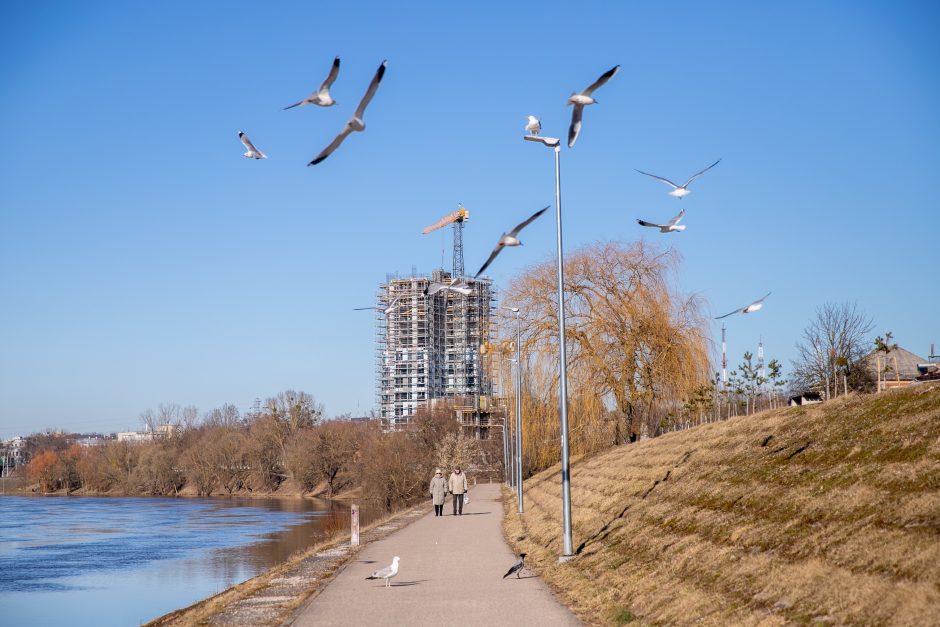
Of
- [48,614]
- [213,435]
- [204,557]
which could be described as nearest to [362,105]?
[48,614]

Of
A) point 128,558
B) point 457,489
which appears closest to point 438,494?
point 457,489

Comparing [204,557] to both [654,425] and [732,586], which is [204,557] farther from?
[732,586]

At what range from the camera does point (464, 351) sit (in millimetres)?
173625

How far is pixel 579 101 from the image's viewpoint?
15.7m

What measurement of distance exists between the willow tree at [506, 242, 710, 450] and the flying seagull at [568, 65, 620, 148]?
952 inches

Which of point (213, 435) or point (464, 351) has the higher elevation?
point (464, 351)

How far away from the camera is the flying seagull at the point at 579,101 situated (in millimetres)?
14852

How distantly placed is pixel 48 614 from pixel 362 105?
20.7 meters

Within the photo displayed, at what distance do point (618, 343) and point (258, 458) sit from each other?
8246 centimetres

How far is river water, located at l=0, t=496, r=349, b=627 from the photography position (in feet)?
91.4

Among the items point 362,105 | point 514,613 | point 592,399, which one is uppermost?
point 362,105

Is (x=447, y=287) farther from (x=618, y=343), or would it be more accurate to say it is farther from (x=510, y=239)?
(x=618, y=343)

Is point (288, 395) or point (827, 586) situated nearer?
point (827, 586)

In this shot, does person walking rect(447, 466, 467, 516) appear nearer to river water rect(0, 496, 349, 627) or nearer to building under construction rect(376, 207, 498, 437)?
river water rect(0, 496, 349, 627)
